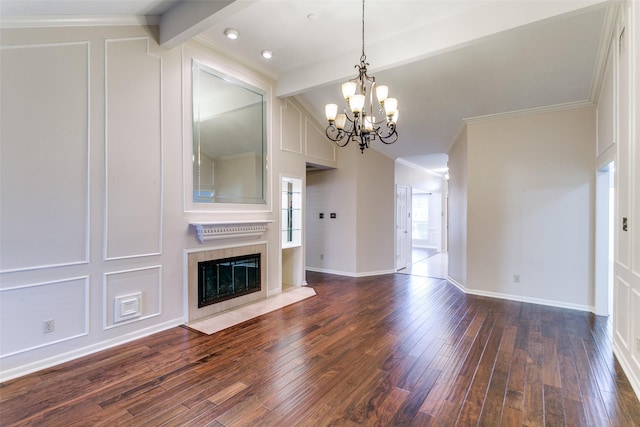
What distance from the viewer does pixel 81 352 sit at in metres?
2.82

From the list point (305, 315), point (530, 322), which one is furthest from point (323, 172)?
point (530, 322)

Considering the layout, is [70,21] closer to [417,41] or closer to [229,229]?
[229,229]

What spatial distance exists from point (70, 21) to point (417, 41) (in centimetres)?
348

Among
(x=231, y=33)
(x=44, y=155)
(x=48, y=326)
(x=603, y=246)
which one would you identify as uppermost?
(x=231, y=33)

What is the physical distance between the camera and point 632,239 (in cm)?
246

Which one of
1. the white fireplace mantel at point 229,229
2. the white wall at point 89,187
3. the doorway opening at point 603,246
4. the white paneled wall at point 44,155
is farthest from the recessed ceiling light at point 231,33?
the doorway opening at point 603,246

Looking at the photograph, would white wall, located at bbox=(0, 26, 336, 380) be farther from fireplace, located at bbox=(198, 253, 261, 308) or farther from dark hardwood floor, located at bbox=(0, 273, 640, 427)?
dark hardwood floor, located at bbox=(0, 273, 640, 427)

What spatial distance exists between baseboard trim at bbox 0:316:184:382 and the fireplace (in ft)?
1.45

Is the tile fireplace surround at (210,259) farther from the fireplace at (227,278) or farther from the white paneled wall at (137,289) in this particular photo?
the white paneled wall at (137,289)

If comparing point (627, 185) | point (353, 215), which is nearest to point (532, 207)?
point (627, 185)

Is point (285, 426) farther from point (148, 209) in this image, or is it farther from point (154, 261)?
point (148, 209)

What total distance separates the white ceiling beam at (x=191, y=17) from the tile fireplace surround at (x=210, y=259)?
243 centimetres

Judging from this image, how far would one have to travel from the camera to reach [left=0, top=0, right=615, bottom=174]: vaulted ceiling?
2807 mm

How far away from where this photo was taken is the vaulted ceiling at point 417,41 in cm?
281
